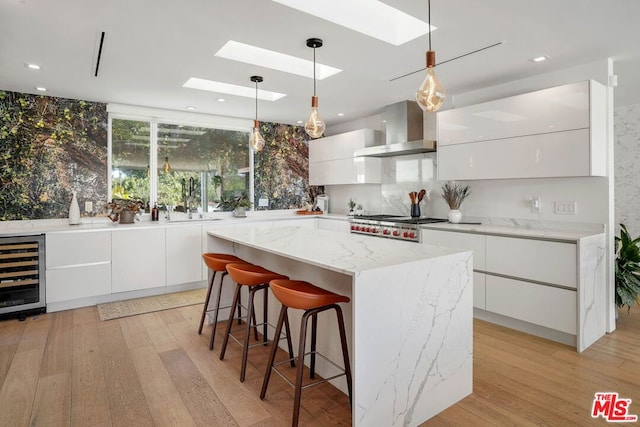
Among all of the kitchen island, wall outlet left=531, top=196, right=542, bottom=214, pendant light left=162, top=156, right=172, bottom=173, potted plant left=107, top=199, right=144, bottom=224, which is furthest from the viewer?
pendant light left=162, top=156, right=172, bottom=173

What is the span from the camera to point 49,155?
4.22 metres

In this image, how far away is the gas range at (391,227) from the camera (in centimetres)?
407

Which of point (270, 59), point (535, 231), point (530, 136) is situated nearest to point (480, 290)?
point (535, 231)

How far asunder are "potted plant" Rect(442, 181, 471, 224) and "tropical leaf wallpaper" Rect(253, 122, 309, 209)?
2720mm

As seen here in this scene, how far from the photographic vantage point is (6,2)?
7.18 feet

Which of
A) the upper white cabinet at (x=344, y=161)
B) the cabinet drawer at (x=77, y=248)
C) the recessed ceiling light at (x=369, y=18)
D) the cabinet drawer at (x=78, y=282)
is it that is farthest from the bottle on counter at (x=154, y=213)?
the recessed ceiling light at (x=369, y=18)

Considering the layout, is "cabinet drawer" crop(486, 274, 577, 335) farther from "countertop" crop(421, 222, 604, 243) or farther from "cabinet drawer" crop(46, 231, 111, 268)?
"cabinet drawer" crop(46, 231, 111, 268)

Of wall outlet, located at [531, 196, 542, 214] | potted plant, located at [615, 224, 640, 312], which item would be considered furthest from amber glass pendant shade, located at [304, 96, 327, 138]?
potted plant, located at [615, 224, 640, 312]

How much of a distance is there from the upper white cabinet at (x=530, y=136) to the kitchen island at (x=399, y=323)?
1.68 m

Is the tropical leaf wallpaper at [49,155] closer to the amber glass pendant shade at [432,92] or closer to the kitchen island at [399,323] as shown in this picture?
the kitchen island at [399,323]

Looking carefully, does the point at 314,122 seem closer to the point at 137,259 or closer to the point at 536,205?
the point at 536,205

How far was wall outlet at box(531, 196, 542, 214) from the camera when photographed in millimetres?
3578

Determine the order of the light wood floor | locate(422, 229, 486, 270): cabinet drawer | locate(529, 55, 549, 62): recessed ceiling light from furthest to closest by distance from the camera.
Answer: locate(422, 229, 486, 270): cabinet drawer
locate(529, 55, 549, 62): recessed ceiling light
the light wood floor

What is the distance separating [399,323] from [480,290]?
2.00m
